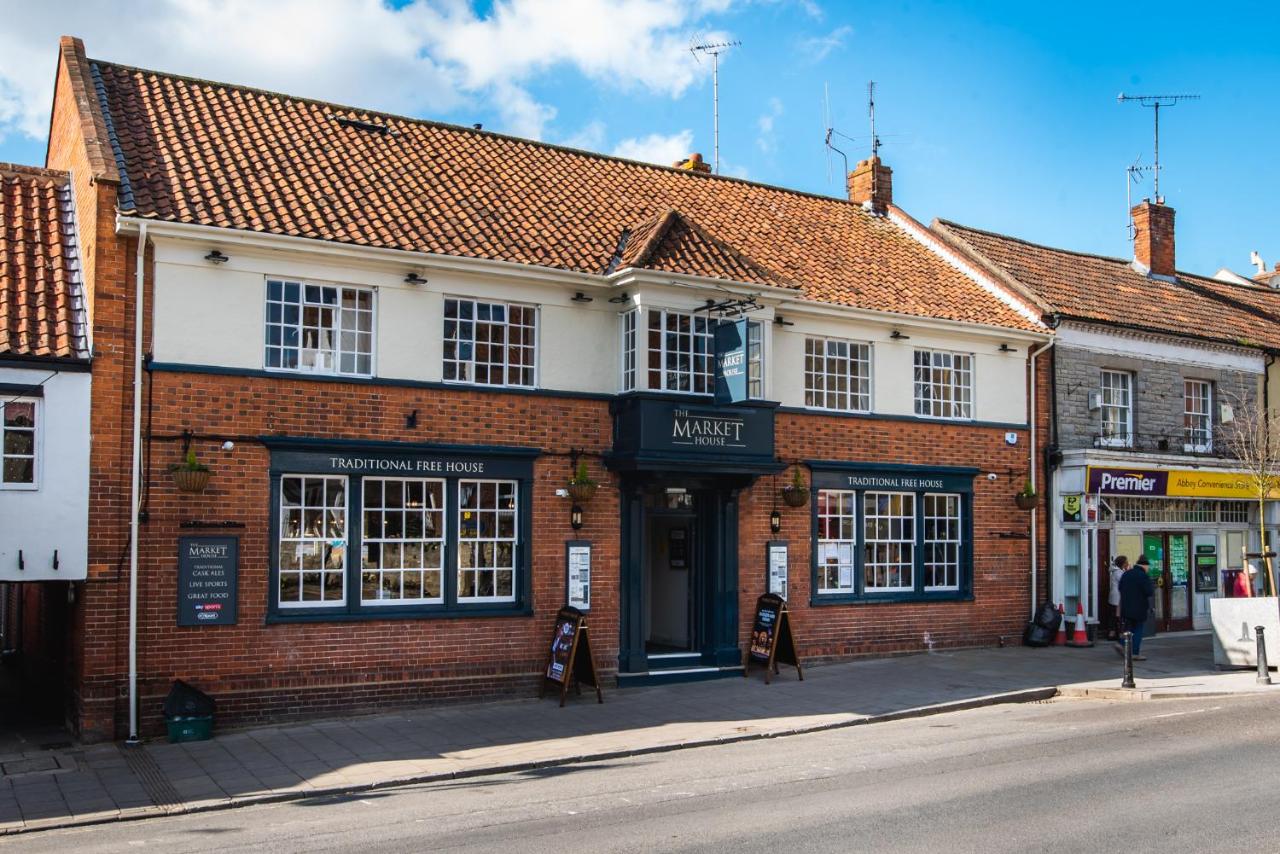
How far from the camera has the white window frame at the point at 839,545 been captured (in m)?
18.3

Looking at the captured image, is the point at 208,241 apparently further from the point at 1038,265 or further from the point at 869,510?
the point at 1038,265

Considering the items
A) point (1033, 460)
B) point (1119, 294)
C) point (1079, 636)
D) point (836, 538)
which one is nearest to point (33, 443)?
point (836, 538)

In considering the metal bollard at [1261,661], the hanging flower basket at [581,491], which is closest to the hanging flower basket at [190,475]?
the hanging flower basket at [581,491]

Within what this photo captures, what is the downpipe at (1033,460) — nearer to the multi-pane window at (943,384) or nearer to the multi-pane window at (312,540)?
the multi-pane window at (943,384)

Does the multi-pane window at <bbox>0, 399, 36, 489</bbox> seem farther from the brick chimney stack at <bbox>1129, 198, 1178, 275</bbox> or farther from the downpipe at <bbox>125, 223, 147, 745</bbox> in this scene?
the brick chimney stack at <bbox>1129, 198, 1178, 275</bbox>

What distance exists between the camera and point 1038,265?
76.5 ft

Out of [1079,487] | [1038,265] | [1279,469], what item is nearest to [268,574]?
[1079,487]

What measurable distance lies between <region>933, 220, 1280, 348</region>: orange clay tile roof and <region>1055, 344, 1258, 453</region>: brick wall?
69 cm

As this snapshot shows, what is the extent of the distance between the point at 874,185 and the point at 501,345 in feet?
37.8

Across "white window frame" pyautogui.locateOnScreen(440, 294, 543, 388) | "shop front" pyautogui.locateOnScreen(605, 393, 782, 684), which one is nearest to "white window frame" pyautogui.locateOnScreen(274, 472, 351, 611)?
"white window frame" pyautogui.locateOnScreen(440, 294, 543, 388)

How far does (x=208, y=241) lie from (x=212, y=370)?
5.06 ft

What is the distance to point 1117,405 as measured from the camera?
2200 centimetres

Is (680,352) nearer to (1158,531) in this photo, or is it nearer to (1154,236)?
(1158,531)

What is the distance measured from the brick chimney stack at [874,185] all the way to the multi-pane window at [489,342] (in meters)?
10.8
